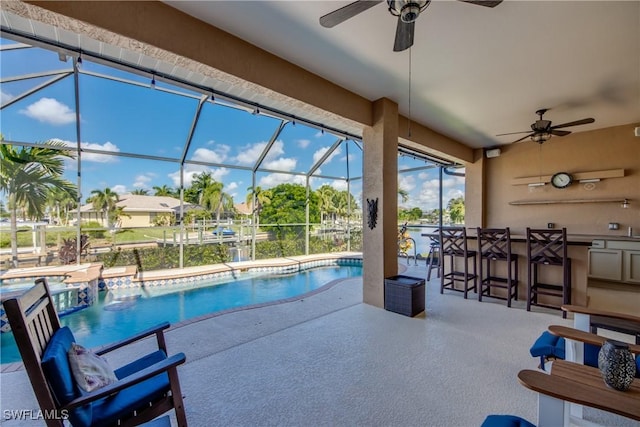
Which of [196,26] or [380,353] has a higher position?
[196,26]

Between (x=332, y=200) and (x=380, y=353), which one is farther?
(x=332, y=200)

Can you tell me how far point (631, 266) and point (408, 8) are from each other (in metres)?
6.18

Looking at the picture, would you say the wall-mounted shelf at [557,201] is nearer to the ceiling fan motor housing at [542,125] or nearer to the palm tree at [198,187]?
the ceiling fan motor housing at [542,125]

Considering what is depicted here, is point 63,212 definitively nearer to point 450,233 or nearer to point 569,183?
point 450,233

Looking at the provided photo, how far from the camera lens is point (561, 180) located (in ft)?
18.5

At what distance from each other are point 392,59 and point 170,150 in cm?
517

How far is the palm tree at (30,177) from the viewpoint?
4.83m

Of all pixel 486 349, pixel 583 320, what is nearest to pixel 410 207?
pixel 486 349

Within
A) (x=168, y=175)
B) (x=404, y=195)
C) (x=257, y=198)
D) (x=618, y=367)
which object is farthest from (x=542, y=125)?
(x=168, y=175)

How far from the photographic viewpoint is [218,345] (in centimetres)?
291

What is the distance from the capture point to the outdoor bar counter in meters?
3.83

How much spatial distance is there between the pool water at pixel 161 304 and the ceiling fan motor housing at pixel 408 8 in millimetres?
4659

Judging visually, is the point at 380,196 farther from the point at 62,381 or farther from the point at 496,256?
the point at 62,381

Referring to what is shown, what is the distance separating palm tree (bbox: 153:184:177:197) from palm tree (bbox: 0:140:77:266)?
151 centimetres
